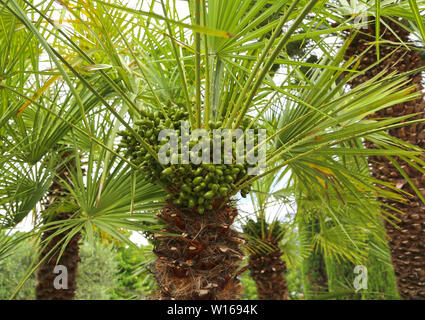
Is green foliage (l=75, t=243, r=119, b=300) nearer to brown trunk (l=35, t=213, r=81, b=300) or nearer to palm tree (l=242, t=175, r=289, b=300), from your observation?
palm tree (l=242, t=175, r=289, b=300)

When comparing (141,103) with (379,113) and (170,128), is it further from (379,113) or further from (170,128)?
(379,113)

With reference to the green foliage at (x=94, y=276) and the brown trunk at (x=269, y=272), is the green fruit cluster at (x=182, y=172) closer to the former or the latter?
the brown trunk at (x=269, y=272)

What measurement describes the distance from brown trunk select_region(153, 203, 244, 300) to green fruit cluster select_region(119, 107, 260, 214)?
0.26ft

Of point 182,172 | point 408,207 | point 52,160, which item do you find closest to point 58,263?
point 52,160

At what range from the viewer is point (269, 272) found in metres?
4.11

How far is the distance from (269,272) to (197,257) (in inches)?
108

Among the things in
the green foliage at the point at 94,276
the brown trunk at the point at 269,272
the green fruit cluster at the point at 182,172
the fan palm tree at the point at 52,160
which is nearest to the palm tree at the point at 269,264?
the brown trunk at the point at 269,272

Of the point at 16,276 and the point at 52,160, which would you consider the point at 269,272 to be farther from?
the point at 16,276

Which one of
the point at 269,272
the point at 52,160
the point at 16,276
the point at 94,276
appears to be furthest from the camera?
the point at 94,276

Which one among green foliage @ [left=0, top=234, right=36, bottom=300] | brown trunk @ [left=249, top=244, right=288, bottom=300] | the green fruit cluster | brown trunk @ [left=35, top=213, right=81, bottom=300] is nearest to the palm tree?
brown trunk @ [left=249, top=244, right=288, bottom=300]

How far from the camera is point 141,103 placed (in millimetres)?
2164

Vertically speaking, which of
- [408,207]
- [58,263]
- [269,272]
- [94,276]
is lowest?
[94,276]
